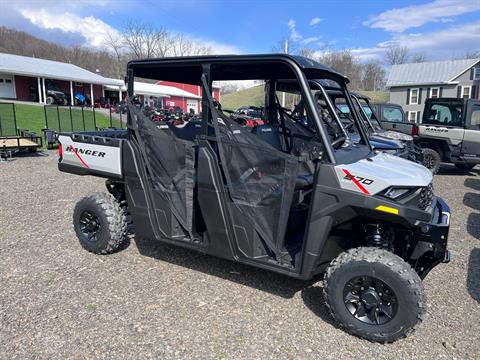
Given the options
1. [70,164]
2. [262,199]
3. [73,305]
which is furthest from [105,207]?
[262,199]

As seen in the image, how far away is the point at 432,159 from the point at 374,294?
29.1 feet

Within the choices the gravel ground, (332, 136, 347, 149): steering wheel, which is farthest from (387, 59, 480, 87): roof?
(332, 136, 347, 149): steering wheel

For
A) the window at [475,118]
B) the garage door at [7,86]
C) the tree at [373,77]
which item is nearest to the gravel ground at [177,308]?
the window at [475,118]

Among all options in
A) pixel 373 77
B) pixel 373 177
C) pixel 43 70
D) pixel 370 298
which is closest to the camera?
pixel 373 177

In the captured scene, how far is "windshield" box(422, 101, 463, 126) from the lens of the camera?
1037 cm

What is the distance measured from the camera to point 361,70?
229 ft

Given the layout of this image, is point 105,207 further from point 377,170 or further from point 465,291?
point 465,291

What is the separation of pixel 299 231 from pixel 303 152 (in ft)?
2.72

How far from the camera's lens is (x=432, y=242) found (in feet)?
9.80

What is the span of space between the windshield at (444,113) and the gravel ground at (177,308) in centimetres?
635

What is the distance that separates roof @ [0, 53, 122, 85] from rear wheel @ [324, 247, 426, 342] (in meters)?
34.5

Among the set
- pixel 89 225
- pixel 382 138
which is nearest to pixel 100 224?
pixel 89 225

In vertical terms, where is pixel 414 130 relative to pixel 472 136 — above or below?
above

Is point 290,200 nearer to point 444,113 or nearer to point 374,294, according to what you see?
point 374,294
